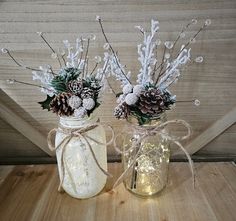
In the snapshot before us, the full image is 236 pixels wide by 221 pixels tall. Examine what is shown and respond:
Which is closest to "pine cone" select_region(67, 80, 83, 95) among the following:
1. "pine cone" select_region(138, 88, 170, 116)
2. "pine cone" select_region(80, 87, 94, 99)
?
"pine cone" select_region(80, 87, 94, 99)

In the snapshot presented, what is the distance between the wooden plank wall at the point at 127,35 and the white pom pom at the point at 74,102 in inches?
8.3

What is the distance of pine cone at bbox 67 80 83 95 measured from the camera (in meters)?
0.62

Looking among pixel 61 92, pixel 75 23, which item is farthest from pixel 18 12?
pixel 61 92

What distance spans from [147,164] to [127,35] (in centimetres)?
35

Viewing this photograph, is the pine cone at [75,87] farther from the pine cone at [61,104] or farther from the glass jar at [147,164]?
the glass jar at [147,164]

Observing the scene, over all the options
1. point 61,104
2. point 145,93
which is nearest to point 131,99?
point 145,93

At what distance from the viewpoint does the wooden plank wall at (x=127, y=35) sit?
0.75 meters

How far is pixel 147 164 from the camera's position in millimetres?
749

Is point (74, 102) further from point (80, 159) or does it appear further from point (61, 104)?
point (80, 159)

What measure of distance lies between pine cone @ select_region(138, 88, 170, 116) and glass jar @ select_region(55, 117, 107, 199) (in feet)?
0.45

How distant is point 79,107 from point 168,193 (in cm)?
33

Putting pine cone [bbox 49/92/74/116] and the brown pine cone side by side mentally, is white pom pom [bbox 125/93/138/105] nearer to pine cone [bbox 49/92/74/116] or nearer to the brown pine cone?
the brown pine cone

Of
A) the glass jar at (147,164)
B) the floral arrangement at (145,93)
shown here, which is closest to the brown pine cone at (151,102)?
the floral arrangement at (145,93)

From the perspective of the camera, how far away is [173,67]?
0.67 meters
